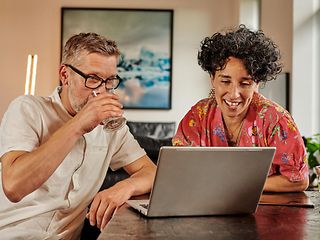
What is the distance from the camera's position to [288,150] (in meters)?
1.74

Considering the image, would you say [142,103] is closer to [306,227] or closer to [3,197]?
[3,197]

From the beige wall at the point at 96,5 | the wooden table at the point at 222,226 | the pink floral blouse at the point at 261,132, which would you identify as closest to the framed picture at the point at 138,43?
the beige wall at the point at 96,5

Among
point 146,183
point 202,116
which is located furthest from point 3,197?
point 202,116

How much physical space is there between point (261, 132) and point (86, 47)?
636mm

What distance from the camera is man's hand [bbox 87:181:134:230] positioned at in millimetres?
1423

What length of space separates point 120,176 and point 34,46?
4574 millimetres

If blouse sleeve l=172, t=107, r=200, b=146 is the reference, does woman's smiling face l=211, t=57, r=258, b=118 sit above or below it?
above

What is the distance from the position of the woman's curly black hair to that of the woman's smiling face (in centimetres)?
2

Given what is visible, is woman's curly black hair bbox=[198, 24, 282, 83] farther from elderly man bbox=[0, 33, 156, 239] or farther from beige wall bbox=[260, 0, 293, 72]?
beige wall bbox=[260, 0, 293, 72]

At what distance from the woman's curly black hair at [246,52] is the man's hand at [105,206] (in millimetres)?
608

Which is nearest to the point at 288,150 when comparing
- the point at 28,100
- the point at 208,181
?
the point at 208,181

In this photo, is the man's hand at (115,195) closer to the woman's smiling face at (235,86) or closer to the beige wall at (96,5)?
the woman's smiling face at (235,86)

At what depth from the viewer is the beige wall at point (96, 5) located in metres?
7.09

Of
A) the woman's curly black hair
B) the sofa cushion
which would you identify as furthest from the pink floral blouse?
the sofa cushion
